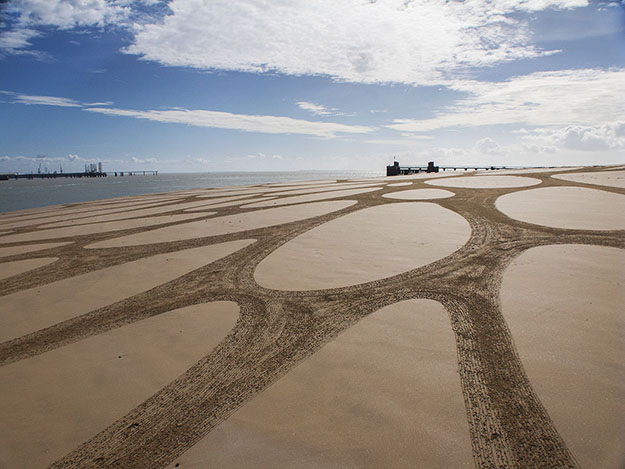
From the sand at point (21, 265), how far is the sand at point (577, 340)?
41.7 ft

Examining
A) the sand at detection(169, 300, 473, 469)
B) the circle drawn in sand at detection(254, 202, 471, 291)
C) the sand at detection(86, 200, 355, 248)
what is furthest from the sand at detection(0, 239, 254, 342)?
the sand at detection(169, 300, 473, 469)

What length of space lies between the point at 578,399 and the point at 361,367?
92.5 inches

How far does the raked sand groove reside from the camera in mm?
3344

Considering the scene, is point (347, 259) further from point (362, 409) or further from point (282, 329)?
point (362, 409)

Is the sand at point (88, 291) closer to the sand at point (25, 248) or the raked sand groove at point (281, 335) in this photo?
the raked sand groove at point (281, 335)

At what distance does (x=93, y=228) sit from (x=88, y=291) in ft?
34.6

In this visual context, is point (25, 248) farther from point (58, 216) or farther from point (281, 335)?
point (281, 335)

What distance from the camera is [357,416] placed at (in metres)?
3.61

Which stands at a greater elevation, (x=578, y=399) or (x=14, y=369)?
(x=578, y=399)

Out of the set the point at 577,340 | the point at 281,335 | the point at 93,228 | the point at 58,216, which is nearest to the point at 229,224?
the point at 93,228

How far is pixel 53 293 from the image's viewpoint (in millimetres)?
7961

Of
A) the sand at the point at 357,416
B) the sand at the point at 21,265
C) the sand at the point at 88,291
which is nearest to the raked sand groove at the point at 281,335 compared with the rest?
the sand at the point at 357,416

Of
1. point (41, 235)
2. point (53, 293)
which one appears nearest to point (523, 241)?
point (53, 293)

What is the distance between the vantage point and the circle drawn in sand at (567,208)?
10.8 meters
